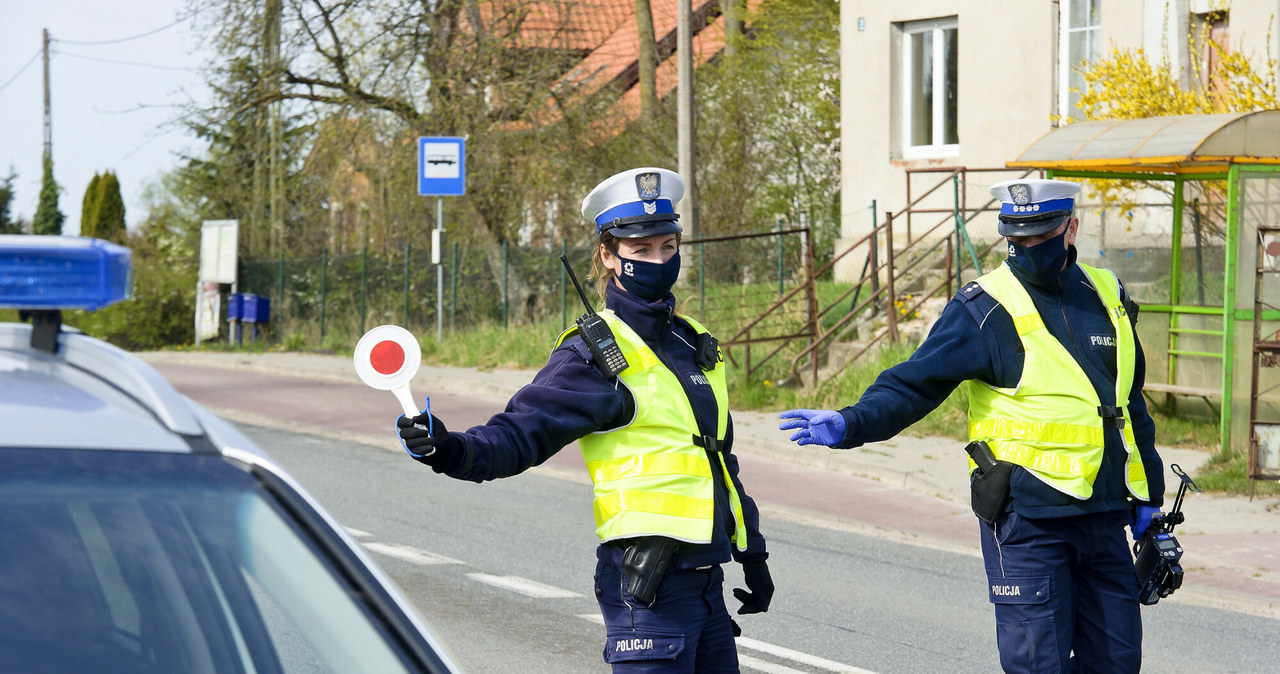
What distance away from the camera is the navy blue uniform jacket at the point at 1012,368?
157 inches

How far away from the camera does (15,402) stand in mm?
1911

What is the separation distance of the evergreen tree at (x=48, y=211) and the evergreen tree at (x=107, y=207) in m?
10.8

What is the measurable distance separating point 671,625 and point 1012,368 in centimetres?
142

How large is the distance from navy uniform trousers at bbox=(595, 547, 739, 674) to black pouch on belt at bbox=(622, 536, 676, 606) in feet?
0.10

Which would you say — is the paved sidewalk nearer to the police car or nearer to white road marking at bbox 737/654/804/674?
white road marking at bbox 737/654/804/674

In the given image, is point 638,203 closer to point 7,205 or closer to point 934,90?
point 934,90

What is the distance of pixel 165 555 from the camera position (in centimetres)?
189

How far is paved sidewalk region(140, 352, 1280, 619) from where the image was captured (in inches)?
299

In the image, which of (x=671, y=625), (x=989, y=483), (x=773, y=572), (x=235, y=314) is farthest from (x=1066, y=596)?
(x=235, y=314)

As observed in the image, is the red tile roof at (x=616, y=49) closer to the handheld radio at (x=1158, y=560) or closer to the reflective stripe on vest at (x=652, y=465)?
the handheld radio at (x=1158, y=560)

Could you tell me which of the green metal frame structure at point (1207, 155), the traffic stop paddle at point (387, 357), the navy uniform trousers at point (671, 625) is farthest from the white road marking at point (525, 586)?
the green metal frame structure at point (1207, 155)

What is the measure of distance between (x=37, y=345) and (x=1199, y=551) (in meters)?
7.37

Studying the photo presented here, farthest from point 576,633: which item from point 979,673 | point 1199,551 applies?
point 1199,551

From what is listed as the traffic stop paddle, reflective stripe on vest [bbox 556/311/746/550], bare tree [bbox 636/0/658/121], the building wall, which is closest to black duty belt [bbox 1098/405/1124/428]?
reflective stripe on vest [bbox 556/311/746/550]
